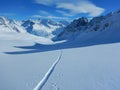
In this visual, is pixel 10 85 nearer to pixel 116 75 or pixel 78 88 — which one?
pixel 78 88

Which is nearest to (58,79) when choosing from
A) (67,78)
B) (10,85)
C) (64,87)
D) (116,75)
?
(67,78)

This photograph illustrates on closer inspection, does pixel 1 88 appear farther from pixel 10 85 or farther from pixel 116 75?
pixel 116 75

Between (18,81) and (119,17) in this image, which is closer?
(18,81)

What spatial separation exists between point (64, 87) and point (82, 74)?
10.5 ft

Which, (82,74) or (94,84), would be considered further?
(82,74)

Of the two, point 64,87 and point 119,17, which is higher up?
point 119,17

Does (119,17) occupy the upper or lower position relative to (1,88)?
upper

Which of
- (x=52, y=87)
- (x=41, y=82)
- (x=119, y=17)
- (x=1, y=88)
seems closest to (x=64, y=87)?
(x=52, y=87)

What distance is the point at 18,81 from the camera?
1013 centimetres

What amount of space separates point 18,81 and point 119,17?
363ft

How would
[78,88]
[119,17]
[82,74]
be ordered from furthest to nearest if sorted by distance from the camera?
[119,17] → [82,74] → [78,88]

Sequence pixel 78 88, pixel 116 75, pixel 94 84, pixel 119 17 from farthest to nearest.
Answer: pixel 119 17
pixel 116 75
pixel 94 84
pixel 78 88

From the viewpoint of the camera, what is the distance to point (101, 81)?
9844mm

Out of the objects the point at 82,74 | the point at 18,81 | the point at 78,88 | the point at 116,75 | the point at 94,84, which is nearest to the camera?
Result: the point at 78,88
